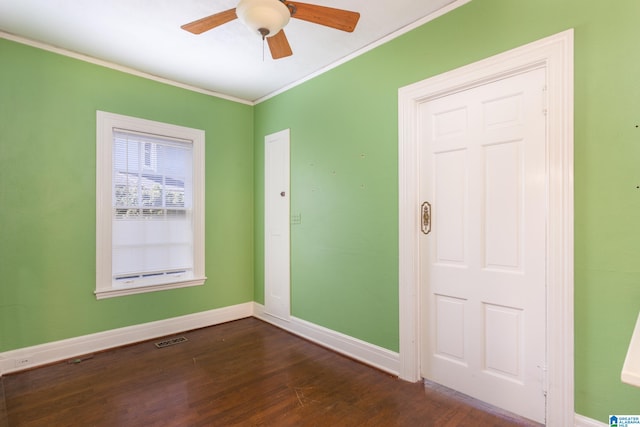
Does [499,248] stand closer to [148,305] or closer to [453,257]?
[453,257]

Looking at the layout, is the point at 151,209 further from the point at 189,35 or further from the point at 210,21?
the point at 210,21

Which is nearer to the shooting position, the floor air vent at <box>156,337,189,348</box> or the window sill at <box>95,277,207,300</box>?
the window sill at <box>95,277,207,300</box>

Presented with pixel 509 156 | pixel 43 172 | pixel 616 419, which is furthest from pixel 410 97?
pixel 43 172

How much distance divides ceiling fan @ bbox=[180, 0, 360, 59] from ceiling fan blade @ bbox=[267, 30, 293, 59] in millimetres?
33

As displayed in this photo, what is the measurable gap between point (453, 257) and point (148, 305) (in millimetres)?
3061

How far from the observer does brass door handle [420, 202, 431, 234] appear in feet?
8.14

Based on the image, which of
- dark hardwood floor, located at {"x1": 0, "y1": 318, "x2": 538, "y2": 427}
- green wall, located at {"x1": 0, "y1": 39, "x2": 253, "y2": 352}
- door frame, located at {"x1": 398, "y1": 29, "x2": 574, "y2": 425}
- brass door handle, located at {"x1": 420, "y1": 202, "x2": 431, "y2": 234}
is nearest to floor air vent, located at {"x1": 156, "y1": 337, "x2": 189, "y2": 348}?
dark hardwood floor, located at {"x1": 0, "y1": 318, "x2": 538, "y2": 427}

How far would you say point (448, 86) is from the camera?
2316 millimetres

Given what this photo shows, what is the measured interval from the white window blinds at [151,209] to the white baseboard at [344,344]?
133 centimetres

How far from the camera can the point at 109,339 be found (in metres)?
3.17

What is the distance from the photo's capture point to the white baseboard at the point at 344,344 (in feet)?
8.70

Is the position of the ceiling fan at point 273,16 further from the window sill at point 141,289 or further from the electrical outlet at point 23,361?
the electrical outlet at point 23,361

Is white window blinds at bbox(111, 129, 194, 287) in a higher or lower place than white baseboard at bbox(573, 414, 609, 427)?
higher
